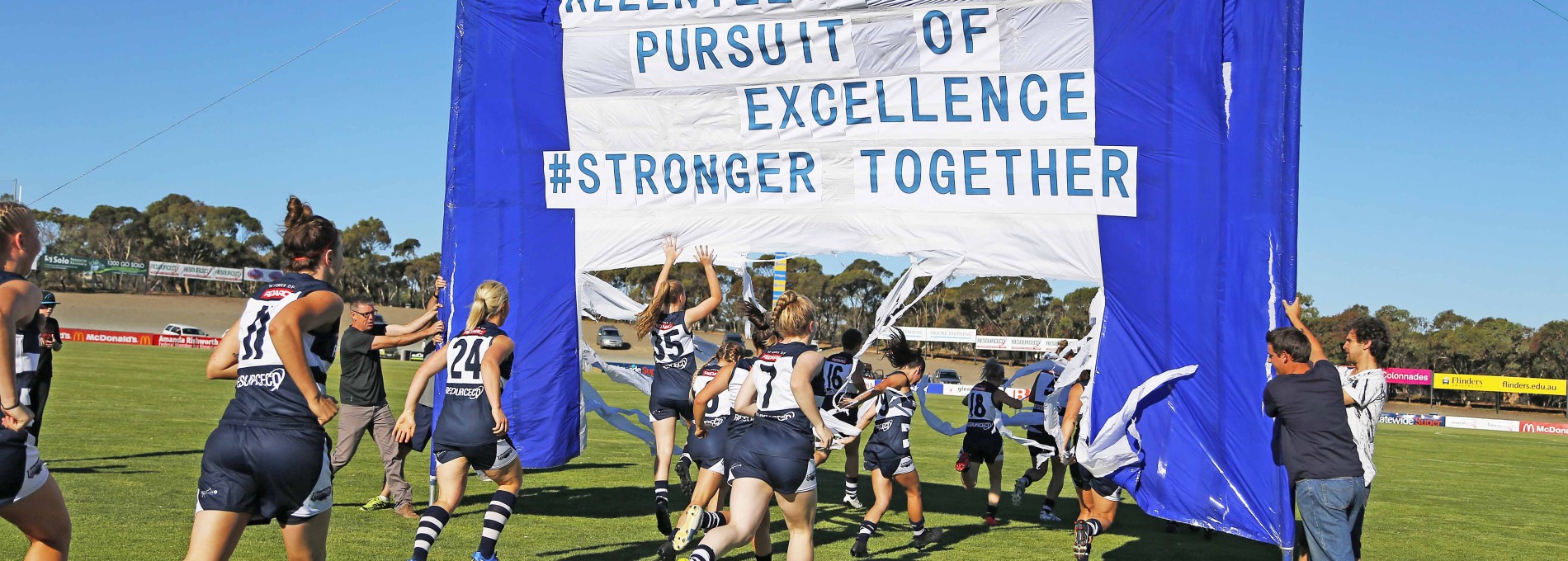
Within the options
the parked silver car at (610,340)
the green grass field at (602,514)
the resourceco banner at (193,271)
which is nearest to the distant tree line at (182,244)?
the resourceco banner at (193,271)

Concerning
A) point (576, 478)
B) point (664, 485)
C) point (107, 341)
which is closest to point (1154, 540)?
point (664, 485)

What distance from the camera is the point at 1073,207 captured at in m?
7.98

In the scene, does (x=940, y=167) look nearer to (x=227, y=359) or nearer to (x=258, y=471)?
(x=227, y=359)

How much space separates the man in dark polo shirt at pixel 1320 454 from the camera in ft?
19.1

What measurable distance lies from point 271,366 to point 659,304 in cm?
490

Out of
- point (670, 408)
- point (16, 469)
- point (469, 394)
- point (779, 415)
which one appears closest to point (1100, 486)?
point (779, 415)

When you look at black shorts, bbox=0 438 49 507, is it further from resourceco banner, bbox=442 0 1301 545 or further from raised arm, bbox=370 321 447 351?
resourceco banner, bbox=442 0 1301 545

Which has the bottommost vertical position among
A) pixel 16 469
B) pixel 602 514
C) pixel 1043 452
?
pixel 602 514

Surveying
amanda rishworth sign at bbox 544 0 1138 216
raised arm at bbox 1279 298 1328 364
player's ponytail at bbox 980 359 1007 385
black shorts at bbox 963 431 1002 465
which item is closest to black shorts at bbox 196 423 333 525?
amanda rishworth sign at bbox 544 0 1138 216

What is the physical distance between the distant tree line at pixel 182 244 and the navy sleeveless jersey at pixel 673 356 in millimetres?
85063

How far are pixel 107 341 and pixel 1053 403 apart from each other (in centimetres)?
6316

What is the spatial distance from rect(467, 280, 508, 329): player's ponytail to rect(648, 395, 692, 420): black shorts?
→ 264 centimetres

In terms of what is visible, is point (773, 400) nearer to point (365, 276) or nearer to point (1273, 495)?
point (1273, 495)

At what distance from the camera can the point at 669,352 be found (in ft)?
30.2
